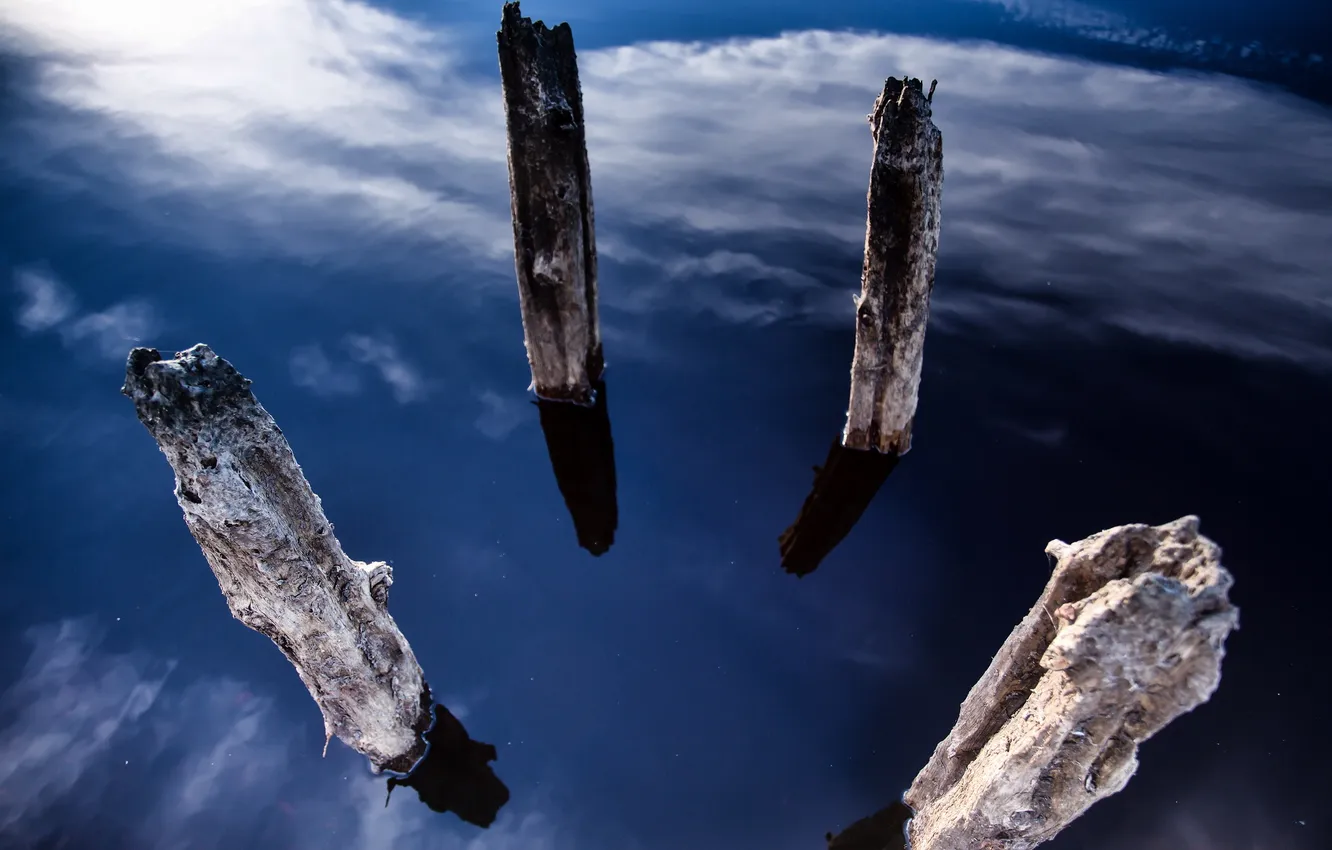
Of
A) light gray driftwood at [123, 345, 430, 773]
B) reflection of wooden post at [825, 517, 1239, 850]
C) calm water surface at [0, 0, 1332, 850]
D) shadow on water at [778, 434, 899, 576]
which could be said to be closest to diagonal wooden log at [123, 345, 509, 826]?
light gray driftwood at [123, 345, 430, 773]

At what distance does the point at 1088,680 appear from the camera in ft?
6.84

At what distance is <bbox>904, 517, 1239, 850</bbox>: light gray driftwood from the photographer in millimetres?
1912

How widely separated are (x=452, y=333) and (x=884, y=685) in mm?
4753

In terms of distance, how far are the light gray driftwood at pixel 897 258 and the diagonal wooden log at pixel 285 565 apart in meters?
3.12

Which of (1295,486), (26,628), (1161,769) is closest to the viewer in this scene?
(1161,769)

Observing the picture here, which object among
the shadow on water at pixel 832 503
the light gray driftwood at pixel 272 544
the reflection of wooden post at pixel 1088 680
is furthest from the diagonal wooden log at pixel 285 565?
the reflection of wooden post at pixel 1088 680

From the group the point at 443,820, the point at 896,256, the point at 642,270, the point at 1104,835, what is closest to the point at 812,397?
the point at 896,256

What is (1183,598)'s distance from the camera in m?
1.88

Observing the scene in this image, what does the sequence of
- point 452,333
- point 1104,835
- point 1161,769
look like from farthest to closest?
point 452,333 → point 1161,769 → point 1104,835

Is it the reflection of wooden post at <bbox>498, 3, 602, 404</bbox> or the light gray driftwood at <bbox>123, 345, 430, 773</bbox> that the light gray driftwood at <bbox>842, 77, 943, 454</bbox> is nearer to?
the reflection of wooden post at <bbox>498, 3, 602, 404</bbox>

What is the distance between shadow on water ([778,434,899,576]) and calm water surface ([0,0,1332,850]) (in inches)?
5.0

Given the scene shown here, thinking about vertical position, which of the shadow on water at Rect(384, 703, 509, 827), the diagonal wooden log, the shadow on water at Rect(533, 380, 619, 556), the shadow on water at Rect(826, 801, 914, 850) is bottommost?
the shadow on water at Rect(384, 703, 509, 827)

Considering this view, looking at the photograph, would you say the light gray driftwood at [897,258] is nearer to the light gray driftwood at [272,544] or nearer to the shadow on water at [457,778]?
the light gray driftwood at [272,544]

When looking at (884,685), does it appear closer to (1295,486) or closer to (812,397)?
(812,397)
